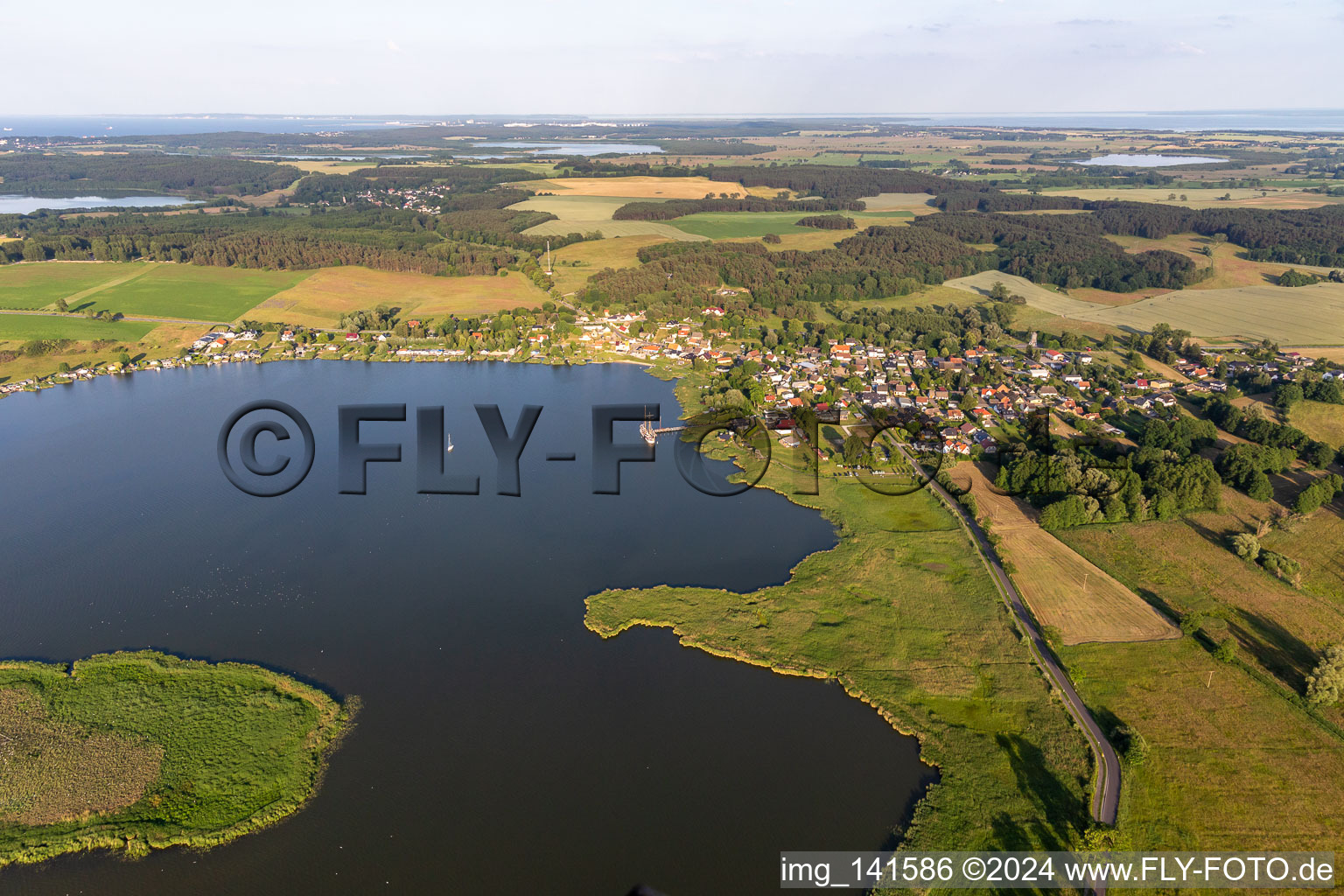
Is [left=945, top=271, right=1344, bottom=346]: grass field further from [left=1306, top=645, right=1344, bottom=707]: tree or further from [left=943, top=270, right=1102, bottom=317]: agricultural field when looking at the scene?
[left=1306, top=645, right=1344, bottom=707]: tree

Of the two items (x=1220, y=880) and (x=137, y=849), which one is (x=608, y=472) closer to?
(x=137, y=849)

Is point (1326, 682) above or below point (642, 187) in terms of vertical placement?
below

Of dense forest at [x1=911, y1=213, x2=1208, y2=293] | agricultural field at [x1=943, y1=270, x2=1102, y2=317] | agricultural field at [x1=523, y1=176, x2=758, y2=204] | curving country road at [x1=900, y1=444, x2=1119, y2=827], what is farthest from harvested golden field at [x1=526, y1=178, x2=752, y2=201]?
curving country road at [x1=900, y1=444, x2=1119, y2=827]

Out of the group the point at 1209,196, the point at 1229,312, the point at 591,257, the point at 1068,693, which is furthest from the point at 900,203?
the point at 1068,693

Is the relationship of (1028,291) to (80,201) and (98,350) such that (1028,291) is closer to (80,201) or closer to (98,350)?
(98,350)

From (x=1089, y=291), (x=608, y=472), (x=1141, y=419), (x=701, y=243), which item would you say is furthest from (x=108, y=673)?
(x=1089, y=291)
